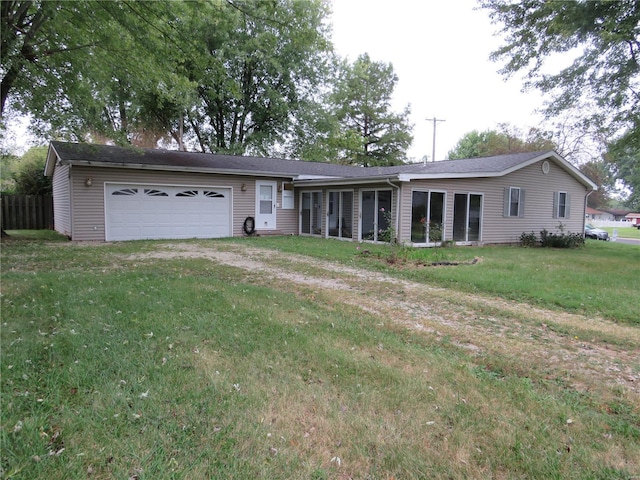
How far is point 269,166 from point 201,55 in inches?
344

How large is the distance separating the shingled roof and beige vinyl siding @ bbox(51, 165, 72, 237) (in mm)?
872

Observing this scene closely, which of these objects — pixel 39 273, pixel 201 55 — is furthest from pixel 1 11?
pixel 39 273

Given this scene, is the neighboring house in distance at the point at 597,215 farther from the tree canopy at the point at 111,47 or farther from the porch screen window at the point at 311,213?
the tree canopy at the point at 111,47

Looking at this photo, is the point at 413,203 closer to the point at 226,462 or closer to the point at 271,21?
the point at 271,21

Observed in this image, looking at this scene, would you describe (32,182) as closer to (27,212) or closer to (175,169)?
(27,212)

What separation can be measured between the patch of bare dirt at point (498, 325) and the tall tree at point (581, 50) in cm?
920

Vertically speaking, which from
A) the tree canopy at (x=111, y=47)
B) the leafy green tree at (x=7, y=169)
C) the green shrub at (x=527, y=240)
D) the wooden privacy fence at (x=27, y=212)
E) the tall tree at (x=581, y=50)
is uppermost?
the tall tree at (x=581, y=50)

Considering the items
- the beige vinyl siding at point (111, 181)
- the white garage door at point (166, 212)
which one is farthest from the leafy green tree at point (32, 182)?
the white garage door at point (166, 212)

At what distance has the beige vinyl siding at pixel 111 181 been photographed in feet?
40.6

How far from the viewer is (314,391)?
2865 millimetres

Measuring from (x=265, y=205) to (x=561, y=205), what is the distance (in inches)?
501

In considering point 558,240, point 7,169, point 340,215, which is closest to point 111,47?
point 340,215

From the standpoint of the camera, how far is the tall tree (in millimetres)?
10586

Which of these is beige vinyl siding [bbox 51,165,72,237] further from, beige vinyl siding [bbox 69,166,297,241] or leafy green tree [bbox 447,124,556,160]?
leafy green tree [bbox 447,124,556,160]
